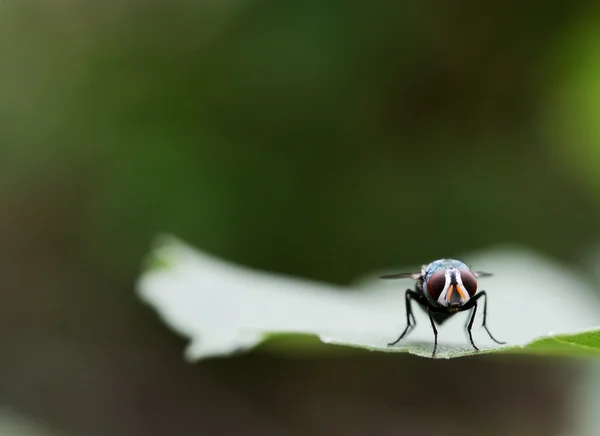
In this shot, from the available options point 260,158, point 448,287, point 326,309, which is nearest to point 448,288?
point 448,287

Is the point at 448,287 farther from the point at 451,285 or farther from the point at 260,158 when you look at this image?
the point at 260,158

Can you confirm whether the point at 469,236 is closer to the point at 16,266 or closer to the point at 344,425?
the point at 344,425

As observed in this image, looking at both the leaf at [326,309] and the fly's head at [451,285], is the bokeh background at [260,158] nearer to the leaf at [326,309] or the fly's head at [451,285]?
the leaf at [326,309]

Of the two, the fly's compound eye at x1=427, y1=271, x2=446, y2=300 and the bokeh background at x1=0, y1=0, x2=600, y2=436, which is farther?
the bokeh background at x1=0, y1=0, x2=600, y2=436

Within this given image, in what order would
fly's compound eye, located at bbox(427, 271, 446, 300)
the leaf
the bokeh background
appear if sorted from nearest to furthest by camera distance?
the leaf → fly's compound eye, located at bbox(427, 271, 446, 300) → the bokeh background

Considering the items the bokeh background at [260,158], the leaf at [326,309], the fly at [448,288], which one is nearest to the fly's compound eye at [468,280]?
the fly at [448,288]

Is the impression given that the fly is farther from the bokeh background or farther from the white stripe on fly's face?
the bokeh background

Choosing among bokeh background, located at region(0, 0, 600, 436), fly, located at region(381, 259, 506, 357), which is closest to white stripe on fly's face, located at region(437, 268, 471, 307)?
fly, located at region(381, 259, 506, 357)
